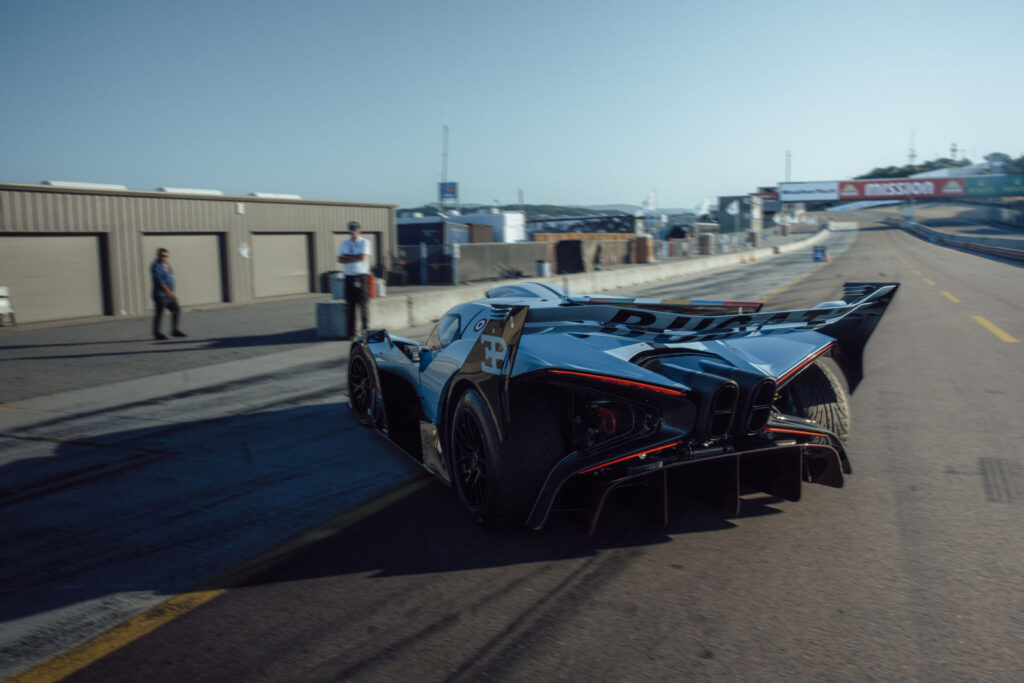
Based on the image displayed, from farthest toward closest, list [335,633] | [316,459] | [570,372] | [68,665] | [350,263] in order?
[350,263], [316,459], [570,372], [335,633], [68,665]

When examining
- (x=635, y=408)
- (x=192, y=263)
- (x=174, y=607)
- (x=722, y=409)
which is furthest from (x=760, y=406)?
(x=192, y=263)

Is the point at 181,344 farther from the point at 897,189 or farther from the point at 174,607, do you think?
the point at 897,189

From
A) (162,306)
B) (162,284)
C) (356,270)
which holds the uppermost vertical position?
(356,270)

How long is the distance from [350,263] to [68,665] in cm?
989

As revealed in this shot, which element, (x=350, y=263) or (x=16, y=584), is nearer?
(x=16, y=584)

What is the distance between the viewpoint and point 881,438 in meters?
5.67

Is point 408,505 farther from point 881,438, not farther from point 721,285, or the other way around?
point 721,285

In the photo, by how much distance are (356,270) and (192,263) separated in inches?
396

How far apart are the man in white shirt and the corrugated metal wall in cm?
853

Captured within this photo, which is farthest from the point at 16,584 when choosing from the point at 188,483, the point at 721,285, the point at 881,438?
the point at 721,285

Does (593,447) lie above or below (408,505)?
above

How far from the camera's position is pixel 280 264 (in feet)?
77.0

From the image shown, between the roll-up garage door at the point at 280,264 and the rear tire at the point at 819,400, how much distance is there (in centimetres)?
2001

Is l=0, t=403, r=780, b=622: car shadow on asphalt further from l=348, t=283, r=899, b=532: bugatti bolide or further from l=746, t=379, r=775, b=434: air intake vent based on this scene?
l=746, t=379, r=775, b=434: air intake vent
